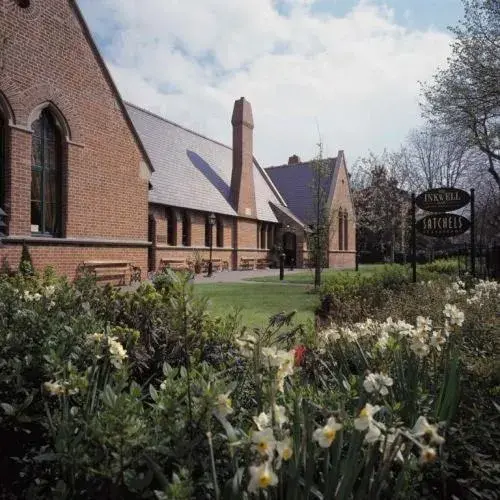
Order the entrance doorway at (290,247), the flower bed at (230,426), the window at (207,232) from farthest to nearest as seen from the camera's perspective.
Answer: the entrance doorway at (290,247) → the window at (207,232) → the flower bed at (230,426)

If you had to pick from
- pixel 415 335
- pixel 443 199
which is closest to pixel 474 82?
pixel 443 199

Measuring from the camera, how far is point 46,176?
1342 centimetres

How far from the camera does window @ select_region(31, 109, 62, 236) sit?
13086mm

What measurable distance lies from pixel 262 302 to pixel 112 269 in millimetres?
5952

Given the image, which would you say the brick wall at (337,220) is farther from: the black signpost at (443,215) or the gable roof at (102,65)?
the black signpost at (443,215)

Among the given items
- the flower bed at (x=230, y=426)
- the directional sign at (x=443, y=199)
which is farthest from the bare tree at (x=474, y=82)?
the flower bed at (x=230, y=426)

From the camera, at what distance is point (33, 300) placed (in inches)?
171

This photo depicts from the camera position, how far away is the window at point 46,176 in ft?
42.9

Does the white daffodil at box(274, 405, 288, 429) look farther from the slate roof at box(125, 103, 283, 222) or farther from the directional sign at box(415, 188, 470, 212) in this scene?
the slate roof at box(125, 103, 283, 222)

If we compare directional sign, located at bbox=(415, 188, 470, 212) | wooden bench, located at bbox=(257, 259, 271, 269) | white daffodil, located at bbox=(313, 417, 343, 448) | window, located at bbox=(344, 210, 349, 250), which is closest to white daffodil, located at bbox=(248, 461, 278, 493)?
white daffodil, located at bbox=(313, 417, 343, 448)

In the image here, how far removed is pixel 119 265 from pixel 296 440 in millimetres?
14571

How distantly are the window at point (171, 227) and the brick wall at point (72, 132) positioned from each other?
695 cm

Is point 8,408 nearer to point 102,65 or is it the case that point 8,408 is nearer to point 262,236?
point 102,65

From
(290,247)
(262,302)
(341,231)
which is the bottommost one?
(262,302)
